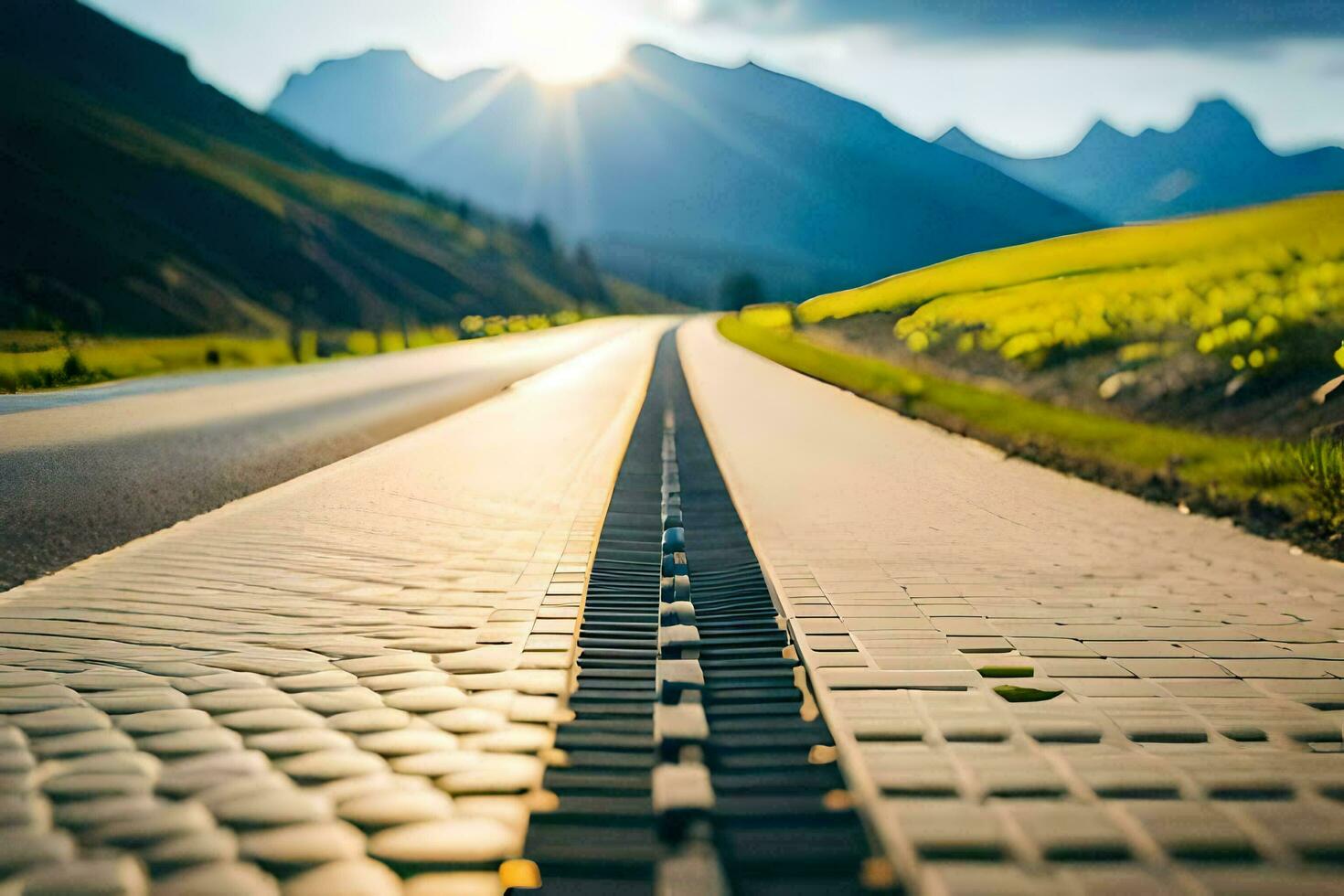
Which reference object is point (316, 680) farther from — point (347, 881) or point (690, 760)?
point (690, 760)

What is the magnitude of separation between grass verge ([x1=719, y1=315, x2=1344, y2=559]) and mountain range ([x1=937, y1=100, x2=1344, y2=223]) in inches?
119

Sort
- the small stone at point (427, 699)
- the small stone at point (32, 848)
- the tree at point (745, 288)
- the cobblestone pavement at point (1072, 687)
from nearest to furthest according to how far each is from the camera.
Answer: the small stone at point (32, 848) → the cobblestone pavement at point (1072, 687) → the small stone at point (427, 699) → the tree at point (745, 288)

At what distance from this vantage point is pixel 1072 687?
4.26m

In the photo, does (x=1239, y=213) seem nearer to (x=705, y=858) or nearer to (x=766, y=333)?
(x=705, y=858)

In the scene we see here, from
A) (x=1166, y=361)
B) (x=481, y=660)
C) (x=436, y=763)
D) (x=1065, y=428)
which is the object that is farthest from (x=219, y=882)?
(x=1166, y=361)

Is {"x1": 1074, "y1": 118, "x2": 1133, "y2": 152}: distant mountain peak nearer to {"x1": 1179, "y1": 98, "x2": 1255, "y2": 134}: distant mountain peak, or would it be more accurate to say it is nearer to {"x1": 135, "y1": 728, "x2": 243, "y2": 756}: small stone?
{"x1": 1179, "y1": 98, "x2": 1255, "y2": 134}: distant mountain peak

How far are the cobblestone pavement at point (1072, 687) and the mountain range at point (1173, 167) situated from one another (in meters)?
7.42

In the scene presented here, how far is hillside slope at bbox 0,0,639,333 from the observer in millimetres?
55562

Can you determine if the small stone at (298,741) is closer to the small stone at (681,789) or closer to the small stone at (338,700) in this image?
the small stone at (338,700)

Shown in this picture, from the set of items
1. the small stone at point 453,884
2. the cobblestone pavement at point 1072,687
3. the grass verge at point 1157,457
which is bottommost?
the cobblestone pavement at point 1072,687

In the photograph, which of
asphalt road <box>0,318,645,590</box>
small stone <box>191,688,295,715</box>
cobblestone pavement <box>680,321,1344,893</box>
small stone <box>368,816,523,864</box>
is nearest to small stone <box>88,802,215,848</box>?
small stone <box>368,816,523,864</box>

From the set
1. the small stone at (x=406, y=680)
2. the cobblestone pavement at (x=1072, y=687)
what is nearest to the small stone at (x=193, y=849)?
the small stone at (x=406, y=680)

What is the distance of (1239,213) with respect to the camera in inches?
734

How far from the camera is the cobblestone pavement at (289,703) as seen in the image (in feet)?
9.40
